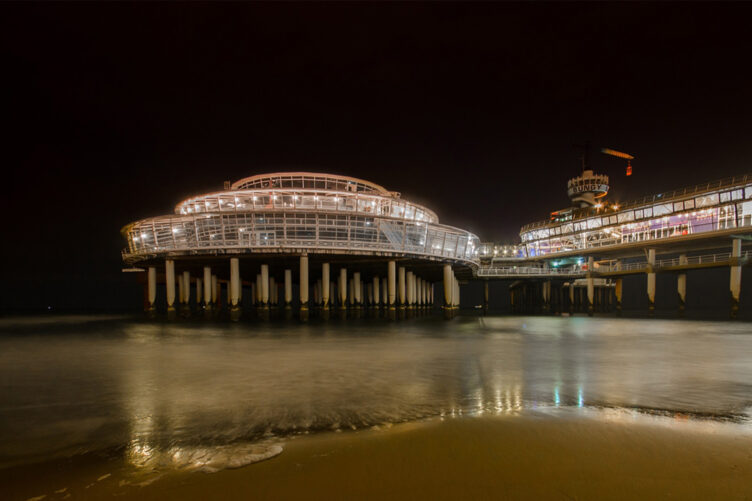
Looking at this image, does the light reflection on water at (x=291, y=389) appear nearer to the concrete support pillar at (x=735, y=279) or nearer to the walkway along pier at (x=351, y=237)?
the walkway along pier at (x=351, y=237)

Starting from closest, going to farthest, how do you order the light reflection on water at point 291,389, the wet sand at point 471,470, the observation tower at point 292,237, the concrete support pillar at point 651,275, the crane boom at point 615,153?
the wet sand at point 471,470
the light reflection on water at point 291,389
the observation tower at point 292,237
the concrete support pillar at point 651,275
the crane boom at point 615,153

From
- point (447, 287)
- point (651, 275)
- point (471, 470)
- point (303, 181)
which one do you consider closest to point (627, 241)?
point (651, 275)

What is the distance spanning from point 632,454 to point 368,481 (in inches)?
176

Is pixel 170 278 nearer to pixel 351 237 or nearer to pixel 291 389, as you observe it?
pixel 351 237

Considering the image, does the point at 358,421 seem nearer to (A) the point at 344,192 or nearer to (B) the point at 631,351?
(B) the point at 631,351

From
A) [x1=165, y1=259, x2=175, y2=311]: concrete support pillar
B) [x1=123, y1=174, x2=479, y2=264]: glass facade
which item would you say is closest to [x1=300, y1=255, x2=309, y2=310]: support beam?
[x1=123, y1=174, x2=479, y2=264]: glass facade

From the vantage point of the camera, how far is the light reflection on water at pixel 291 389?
8.36m

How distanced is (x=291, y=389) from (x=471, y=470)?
26.3ft

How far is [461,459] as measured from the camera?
6.59 m

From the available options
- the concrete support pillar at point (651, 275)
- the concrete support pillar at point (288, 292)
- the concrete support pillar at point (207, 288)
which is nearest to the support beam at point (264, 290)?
the concrete support pillar at point (288, 292)

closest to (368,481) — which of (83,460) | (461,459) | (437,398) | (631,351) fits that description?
(461,459)

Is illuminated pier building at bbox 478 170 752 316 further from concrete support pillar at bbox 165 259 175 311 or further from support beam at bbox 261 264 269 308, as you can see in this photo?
concrete support pillar at bbox 165 259 175 311

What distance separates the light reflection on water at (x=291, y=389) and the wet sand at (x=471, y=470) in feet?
2.73

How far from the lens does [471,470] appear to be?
20.1ft
